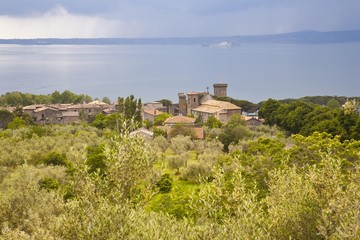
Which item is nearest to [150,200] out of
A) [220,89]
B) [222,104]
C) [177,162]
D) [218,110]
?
[177,162]

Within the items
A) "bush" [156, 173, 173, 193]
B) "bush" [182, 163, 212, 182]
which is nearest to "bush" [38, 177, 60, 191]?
"bush" [156, 173, 173, 193]

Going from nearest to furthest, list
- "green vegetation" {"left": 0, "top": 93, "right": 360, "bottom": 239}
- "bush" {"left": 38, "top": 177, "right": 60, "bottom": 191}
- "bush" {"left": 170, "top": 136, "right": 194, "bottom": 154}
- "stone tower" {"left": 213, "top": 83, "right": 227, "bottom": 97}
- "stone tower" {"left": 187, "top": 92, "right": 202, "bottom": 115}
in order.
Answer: "green vegetation" {"left": 0, "top": 93, "right": 360, "bottom": 239}, "bush" {"left": 38, "top": 177, "right": 60, "bottom": 191}, "bush" {"left": 170, "top": 136, "right": 194, "bottom": 154}, "stone tower" {"left": 187, "top": 92, "right": 202, "bottom": 115}, "stone tower" {"left": 213, "top": 83, "right": 227, "bottom": 97}

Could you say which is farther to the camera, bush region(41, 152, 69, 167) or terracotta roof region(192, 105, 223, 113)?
terracotta roof region(192, 105, 223, 113)

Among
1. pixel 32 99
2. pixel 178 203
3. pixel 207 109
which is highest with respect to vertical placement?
pixel 178 203

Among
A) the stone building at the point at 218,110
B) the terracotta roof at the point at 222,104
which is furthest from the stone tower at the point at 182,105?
the stone building at the point at 218,110

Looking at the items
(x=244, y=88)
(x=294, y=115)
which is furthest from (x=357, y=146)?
(x=244, y=88)

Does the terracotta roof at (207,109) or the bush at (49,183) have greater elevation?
the bush at (49,183)

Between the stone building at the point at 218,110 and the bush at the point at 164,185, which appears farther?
the stone building at the point at 218,110

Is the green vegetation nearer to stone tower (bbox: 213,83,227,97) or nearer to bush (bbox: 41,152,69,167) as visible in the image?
bush (bbox: 41,152,69,167)

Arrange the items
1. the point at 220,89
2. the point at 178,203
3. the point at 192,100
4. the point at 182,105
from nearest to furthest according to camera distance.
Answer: the point at 178,203 → the point at 192,100 → the point at 182,105 → the point at 220,89

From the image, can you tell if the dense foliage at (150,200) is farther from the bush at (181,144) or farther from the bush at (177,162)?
the bush at (181,144)

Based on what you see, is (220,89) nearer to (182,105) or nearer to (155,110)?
(182,105)

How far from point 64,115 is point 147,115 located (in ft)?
56.6

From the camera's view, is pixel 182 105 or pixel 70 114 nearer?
pixel 70 114
